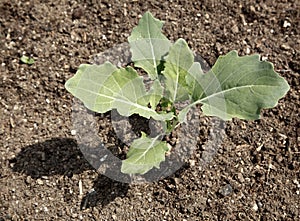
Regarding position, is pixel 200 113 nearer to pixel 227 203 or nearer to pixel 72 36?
pixel 227 203

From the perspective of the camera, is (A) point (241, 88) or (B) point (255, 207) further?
(B) point (255, 207)

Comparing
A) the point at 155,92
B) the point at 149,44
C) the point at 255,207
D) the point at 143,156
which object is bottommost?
the point at 255,207

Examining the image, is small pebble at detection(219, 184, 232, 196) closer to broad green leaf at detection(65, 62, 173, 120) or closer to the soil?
the soil

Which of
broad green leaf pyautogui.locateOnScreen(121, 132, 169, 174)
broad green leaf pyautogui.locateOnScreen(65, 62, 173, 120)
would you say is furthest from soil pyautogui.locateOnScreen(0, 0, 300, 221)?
broad green leaf pyautogui.locateOnScreen(65, 62, 173, 120)

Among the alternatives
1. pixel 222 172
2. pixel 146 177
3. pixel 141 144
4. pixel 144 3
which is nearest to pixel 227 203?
pixel 222 172

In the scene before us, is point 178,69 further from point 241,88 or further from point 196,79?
point 241,88

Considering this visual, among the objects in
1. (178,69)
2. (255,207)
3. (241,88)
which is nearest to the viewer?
(241,88)

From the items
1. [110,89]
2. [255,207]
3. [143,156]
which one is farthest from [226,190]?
[110,89]
